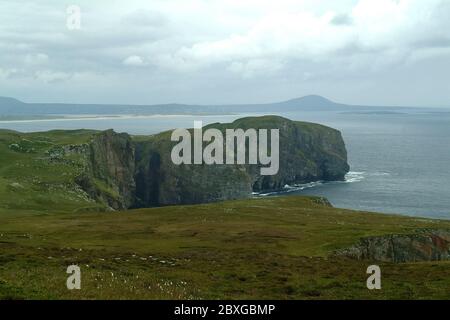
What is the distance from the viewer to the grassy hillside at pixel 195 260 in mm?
32812

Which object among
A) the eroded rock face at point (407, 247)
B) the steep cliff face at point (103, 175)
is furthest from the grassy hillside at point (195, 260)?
the steep cliff face at point (103, 175)

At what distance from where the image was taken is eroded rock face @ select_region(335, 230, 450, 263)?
230 feet

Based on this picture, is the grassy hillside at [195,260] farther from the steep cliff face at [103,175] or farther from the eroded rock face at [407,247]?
the steep cliff face at [103,175]

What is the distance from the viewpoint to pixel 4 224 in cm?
7462

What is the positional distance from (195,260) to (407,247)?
42354mm

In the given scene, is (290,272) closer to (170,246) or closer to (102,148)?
(170,246)

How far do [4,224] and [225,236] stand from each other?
34355mm

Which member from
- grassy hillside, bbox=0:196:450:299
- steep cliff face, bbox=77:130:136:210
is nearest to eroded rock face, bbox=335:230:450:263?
grassy hillside, bbox=0:196:450:299

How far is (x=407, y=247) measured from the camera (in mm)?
76312

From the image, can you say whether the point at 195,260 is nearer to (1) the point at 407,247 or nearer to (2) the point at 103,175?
(1) the point at 407,247

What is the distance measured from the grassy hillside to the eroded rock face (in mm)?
2140

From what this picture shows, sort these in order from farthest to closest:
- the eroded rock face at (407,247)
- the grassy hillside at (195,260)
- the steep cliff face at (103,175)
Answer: the steep cliff face at (103,175)
the eroded rock face at (407,247)
the grassy hillside at (195,260)

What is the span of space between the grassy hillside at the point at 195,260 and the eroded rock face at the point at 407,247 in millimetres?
2140

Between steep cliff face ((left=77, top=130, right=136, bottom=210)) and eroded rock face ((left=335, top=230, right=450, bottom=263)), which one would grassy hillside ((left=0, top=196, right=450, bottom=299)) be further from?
steep cliff face ((left=77, top=130, right=136, bottom=210))
